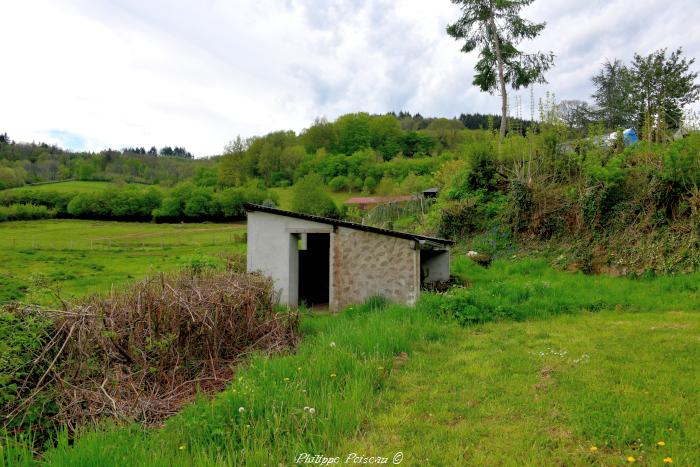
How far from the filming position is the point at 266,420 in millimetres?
3783

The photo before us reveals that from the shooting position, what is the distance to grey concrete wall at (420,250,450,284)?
12.9 meters

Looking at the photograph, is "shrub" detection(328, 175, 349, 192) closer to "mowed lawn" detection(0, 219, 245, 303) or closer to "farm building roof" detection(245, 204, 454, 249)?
"mowed lawn" detection(0, 219, 245, 303)

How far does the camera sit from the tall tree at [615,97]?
2659 centimetres

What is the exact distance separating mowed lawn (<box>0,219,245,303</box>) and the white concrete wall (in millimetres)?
2313

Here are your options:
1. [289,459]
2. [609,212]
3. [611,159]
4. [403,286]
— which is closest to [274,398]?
[289,459]

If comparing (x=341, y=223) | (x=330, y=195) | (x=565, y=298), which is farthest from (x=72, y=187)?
(x=565, y=298)

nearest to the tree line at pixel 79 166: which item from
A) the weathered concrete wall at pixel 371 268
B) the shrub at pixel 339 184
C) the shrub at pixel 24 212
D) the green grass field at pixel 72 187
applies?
the green grass field at pixel 72 187

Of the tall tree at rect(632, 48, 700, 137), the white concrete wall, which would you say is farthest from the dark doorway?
the tall tree at rect(632, 48, 700, 137)

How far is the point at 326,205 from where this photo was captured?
162 feet

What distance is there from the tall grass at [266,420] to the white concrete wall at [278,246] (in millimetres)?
5445

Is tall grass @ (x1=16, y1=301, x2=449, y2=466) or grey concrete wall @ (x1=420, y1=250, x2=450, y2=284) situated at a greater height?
grey concrete wall @ (x1=420, y1=250, x2=450, y2=284)

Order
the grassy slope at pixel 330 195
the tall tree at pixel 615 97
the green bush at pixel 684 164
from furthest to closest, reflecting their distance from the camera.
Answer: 1. the grassy slope at pixel 330 195
2. the tall tree at pixel 615 97
3. the green bush at pixel 684 164

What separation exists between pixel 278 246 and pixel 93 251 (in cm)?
3268

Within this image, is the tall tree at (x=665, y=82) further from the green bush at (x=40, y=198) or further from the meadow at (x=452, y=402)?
the green bush at (x=40, y=198)
